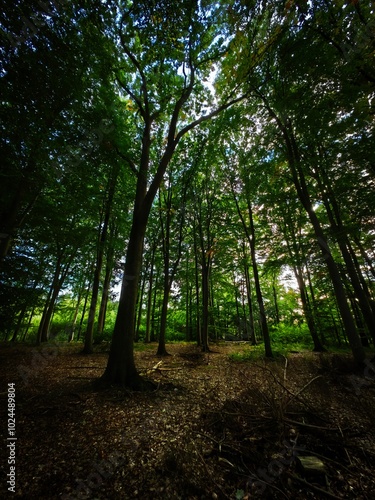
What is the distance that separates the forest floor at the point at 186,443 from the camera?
2252 millimetres

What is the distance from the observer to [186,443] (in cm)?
304

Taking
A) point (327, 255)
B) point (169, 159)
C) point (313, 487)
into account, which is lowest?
point (313, 487)

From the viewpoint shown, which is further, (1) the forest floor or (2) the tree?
(2) the tree

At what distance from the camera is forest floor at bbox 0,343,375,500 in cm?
225

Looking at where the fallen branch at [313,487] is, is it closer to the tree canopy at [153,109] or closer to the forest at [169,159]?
the forest at [169,159]

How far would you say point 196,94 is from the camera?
8.01 metres

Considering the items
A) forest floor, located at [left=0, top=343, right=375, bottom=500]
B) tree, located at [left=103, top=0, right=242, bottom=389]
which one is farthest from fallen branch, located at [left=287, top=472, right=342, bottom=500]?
tree, located at [left=103, top=0, right=242, bottom=389]

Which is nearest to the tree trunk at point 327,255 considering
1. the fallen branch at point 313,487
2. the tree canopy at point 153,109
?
the tree canopy at point 153,109

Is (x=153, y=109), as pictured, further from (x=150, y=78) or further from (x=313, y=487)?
(x=313, y=487)

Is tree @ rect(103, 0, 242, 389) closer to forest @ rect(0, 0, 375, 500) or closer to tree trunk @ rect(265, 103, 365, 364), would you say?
forest @ rect(0, 0, 375, 500)

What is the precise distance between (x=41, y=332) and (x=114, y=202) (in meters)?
8.78

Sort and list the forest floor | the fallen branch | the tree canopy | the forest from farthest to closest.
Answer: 1. the tree canopy
2. the forest
3. the forest floor
4. the fallen branch

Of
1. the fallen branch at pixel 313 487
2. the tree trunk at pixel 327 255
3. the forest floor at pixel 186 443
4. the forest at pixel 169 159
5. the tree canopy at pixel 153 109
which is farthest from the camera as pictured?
the tree trunk at pixel 327 255

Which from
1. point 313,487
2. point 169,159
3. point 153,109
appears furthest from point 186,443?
point 153,109
